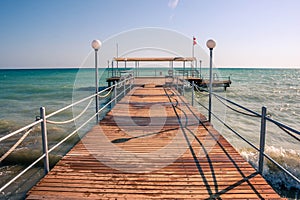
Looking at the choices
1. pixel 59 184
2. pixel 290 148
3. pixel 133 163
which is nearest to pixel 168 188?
pixel 133 163

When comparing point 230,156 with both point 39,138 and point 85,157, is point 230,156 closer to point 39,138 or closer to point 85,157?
point 85,157

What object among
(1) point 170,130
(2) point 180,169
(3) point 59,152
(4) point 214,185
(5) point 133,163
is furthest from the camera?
(3) point 59,152

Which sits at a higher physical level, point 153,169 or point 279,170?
point 153,169

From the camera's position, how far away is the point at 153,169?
124 inches

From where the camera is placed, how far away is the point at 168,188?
8.72ft

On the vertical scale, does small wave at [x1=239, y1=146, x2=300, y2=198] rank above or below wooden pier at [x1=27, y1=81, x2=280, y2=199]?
below

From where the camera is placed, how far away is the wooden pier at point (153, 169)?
8.40 feet

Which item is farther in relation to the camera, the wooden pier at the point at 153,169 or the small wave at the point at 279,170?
the small wave at the point at 279,170

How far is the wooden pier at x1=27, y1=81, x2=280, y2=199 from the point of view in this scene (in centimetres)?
256

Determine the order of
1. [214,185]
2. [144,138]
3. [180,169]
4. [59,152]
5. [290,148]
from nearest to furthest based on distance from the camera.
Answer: [214,185] → [180,169] → [144,138] → [59,152] → [290,148]

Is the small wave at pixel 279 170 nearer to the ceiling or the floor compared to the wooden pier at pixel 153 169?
nearer to the floor

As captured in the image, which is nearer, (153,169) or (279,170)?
(153,169)

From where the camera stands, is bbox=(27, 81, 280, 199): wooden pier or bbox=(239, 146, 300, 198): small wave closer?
bbox=(27, 81, 280, 199): wooden pier

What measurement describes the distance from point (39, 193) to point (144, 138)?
2.33m
